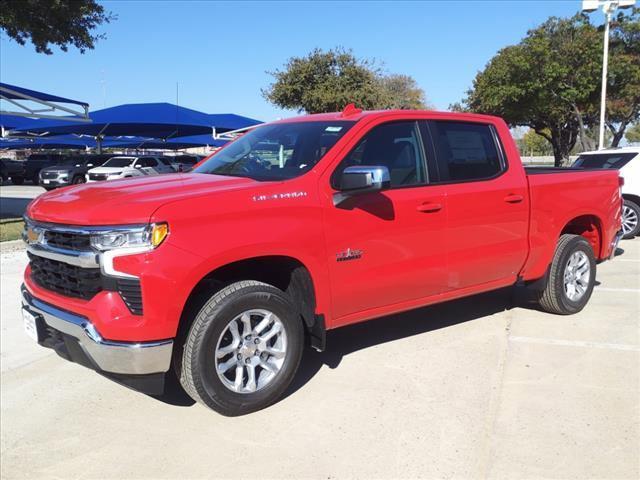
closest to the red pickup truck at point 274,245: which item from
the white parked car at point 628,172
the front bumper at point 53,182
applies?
the white parked car at point 628,172

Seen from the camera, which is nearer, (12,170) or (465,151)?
(465,151)

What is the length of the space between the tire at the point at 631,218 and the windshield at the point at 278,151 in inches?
332

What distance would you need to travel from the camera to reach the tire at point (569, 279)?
548 cm

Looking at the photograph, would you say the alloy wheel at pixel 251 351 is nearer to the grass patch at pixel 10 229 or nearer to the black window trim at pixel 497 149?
the black window trim at pixel 497 149

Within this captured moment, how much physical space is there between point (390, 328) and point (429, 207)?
1.49 metres

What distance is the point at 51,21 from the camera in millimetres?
12891

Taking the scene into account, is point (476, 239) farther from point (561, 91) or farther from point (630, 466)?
point (561, 91)

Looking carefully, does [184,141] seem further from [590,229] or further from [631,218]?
[590,229]

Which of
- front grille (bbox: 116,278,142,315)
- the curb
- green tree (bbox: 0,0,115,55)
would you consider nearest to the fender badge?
front grille (bbox: 116,278,142,315)

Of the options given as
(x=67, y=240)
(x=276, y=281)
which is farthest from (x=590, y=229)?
(x=67, y=240)

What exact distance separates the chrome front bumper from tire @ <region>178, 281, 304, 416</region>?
0.20m

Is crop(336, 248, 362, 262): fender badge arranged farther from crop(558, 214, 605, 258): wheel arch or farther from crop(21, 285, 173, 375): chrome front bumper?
crop(558, 214, 605, 258): wheel arch

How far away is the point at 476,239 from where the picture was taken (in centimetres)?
466

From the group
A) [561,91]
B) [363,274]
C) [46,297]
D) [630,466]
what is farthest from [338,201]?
[561,91]
